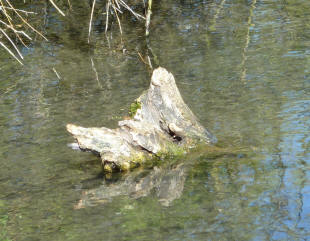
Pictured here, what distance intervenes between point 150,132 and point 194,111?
1.59m

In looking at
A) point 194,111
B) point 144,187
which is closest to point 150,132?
point 144,187

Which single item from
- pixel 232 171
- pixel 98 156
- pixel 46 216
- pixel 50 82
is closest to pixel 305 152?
pixel 232 171

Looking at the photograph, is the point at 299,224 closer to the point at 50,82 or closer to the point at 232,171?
the point at 232,171

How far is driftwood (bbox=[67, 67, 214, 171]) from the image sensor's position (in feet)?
Result: 21.1

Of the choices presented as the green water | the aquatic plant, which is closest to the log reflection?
the green water

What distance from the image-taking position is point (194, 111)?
8.06 metres

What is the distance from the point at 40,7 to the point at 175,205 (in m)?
9.72

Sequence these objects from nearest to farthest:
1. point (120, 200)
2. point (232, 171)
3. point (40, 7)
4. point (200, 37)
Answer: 1. point (120, 200)
2. point (232, 171)
3. point (200, 37)
4. point (40, 7)

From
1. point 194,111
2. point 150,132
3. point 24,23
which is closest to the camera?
point 150,132

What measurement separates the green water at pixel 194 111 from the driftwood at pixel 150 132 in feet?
0.62

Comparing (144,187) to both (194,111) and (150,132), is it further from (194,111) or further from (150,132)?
(194,111)

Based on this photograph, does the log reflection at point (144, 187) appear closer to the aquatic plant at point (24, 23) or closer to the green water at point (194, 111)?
the green water at point (194, 111)

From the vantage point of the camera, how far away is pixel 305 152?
6.42 metres

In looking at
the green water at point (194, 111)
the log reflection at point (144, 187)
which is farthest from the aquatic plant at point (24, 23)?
the log reflection at point (144, 187)
